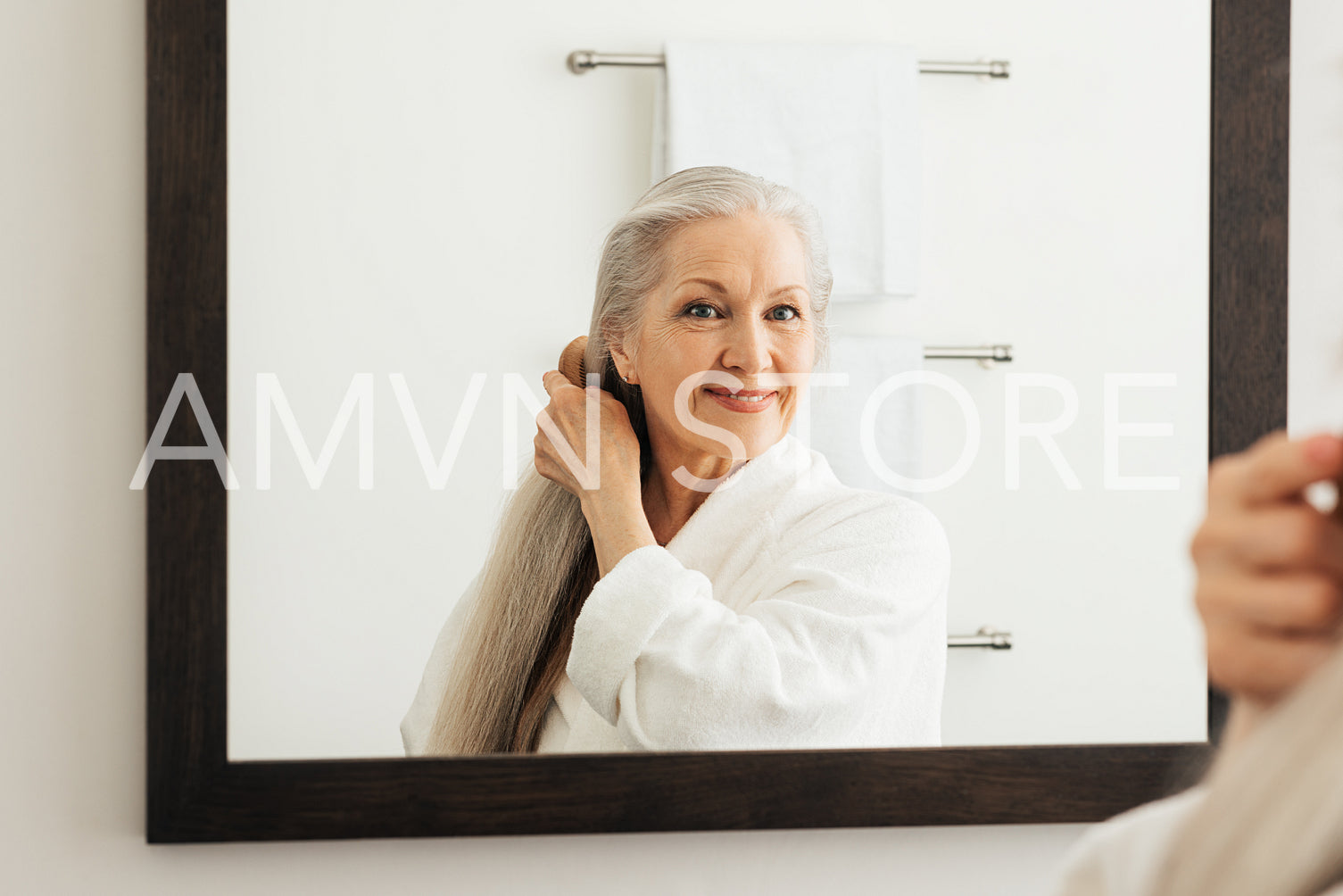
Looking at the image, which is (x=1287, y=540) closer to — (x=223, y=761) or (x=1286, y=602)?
(x=1286, y=602)

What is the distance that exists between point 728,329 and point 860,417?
0.46ft

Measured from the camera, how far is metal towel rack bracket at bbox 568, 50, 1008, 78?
2.99 feet

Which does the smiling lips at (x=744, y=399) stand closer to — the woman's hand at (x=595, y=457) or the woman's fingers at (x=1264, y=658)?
the woman's hand at (x=595, y=457)

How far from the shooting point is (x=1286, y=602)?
320mm

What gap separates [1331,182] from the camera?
3.26 ft

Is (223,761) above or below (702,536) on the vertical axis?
below

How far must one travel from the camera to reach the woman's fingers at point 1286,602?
1.04 feet

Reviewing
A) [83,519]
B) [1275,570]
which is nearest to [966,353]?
[1275,570]

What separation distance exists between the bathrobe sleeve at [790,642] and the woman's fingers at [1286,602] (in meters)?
0.56

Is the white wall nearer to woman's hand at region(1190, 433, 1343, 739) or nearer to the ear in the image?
the ear

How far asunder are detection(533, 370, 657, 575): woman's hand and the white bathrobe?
0.04 m

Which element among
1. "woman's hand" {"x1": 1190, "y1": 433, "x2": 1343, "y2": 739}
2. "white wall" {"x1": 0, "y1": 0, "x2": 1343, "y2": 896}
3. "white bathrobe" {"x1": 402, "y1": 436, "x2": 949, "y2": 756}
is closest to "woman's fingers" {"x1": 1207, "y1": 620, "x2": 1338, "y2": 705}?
"woman's hand" {"x1": 1190, "y1": 433, "x2": 1343, "y2": 739}

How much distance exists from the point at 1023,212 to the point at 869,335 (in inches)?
7.1

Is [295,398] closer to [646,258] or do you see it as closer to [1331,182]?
[646,258]
